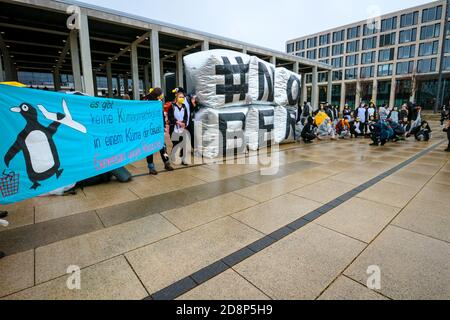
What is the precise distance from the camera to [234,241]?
112 inches

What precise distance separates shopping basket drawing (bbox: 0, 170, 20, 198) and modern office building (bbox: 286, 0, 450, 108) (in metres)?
43.8

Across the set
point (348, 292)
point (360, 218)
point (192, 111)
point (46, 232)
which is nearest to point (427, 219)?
point (360, 218)

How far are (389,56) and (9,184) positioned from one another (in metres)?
68.0

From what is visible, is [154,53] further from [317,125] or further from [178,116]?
[178,116]

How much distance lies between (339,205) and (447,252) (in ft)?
4.65

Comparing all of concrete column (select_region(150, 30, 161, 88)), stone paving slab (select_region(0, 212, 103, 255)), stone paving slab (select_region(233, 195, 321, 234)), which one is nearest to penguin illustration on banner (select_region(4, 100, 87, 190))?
stone paving slab (select_region(0, 212, 103, 255))

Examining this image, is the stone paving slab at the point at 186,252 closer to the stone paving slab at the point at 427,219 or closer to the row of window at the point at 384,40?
the stone paving slab at the point at 427,219

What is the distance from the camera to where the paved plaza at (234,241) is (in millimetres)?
2100

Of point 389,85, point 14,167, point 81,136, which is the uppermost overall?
point 389,85

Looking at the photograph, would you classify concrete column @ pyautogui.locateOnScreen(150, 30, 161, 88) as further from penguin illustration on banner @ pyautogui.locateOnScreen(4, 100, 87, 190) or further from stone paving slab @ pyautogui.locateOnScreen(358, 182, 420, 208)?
stone paving slab @ pyautogui.locateOnScreen(358, 182, 420, 208)

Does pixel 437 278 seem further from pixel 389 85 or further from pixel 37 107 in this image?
pixel 389 85

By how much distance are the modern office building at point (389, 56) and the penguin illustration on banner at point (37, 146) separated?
43276 mm

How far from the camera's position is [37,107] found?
2.91 meters
